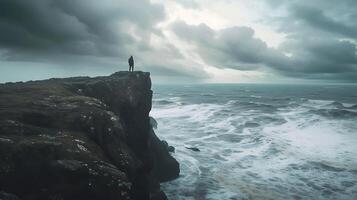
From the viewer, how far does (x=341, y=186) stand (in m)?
30.3

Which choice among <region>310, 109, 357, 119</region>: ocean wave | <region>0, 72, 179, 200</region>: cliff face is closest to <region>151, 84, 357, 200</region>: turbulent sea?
<region>310, 109, 357, 119</region>: ocean wave

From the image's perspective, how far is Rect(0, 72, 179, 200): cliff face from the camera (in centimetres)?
1417

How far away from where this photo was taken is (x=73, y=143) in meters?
16.7

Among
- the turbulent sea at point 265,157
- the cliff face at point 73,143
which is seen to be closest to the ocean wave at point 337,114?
the turbulent sea at point 265,157

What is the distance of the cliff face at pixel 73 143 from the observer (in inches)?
558

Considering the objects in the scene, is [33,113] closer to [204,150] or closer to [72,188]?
[72,188]

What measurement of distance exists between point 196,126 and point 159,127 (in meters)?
7.77

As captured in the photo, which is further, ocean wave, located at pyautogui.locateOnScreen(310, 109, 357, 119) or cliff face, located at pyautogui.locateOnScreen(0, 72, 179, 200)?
ocean wave, located at pyautogui.locateOnScreen(310, 109, 357, 119)

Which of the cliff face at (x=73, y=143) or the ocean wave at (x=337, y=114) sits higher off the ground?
the cliff face at (x=73, y=143)

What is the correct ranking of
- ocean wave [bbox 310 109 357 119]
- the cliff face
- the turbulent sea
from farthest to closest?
ocean wave [bbox 310 109 357 119]
the turbulent sea
the cliff face

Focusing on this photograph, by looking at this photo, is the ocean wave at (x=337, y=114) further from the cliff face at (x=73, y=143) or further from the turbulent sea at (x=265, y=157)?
the cliff face at (x=73, y=143)

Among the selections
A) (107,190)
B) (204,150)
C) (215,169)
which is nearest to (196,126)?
(204,150)

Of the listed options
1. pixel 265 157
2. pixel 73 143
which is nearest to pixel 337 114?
pixel 265 157

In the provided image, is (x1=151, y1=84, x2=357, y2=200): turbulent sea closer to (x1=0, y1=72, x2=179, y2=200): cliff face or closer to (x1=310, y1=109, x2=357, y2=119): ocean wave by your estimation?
(x1=310, y1=109, x2=357, y2=119): ocean wave
